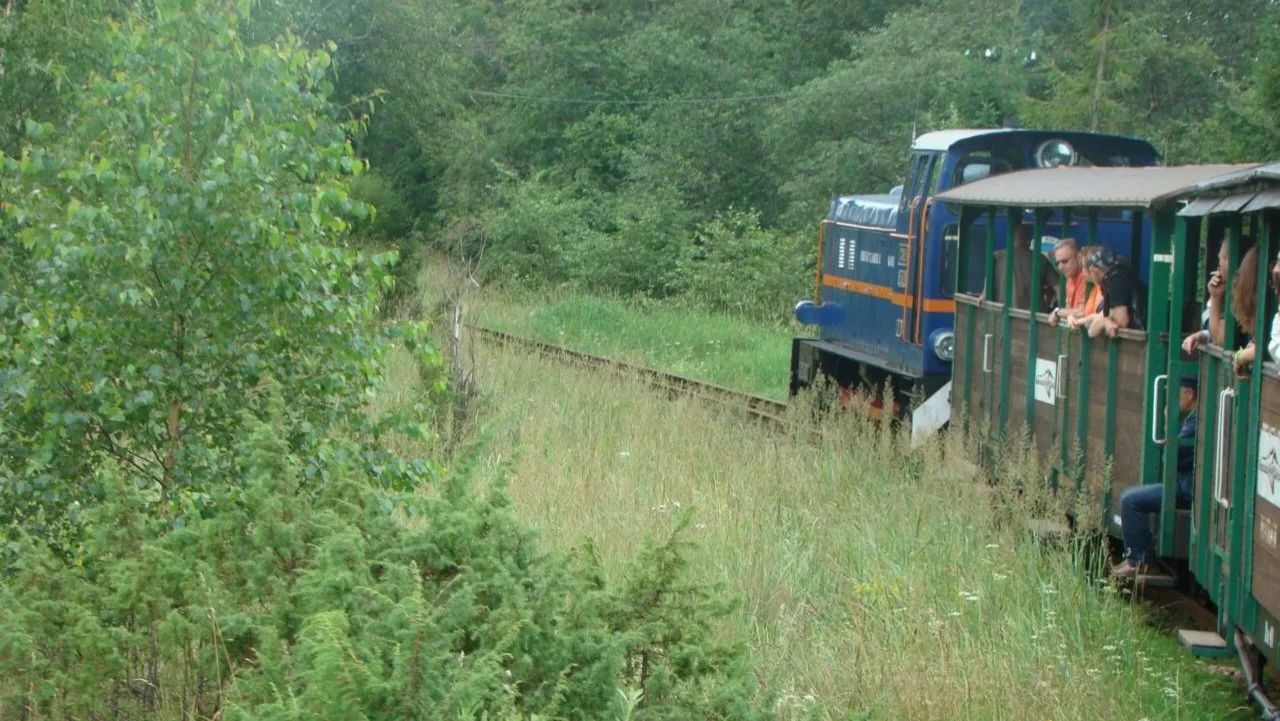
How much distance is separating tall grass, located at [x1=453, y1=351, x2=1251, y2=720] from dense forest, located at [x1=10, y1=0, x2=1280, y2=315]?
11.5 metres

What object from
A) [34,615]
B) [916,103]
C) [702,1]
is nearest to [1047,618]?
[34,615]

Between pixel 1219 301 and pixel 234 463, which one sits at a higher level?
pixel 1219 301

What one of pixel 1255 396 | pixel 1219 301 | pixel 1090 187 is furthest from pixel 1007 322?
pixel 1255 396

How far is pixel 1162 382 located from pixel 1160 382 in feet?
0.05

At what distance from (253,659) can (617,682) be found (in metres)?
1.05

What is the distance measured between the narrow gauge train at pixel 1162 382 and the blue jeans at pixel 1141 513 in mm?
75

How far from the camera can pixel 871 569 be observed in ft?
24.8

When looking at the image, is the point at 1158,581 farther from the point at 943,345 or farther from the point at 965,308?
the point at 943,345

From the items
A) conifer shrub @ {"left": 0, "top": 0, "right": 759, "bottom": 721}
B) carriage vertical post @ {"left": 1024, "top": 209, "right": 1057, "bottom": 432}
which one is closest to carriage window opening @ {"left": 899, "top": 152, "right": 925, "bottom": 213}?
carriage vertical post @ {"left": 1024, "top": 209, "right": 1057, "bottom": 432}

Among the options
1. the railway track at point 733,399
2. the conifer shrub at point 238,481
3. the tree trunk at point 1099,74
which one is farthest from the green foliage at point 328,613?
the tree trunk at point 1099,74

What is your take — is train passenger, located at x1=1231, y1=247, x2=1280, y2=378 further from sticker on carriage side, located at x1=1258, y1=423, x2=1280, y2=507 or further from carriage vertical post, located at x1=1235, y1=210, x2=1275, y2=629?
sticker on carriage side, located at x1=1258, y1=423, x2=1280, y2=507

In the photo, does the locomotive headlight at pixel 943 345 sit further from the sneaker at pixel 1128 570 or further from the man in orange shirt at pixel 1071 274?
the sneaker at pixel 1128 570

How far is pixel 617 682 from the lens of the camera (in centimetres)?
399

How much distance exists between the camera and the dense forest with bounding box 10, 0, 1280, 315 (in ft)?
85.8
